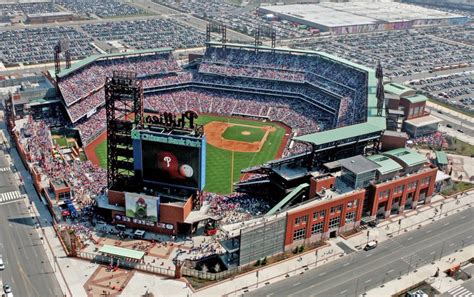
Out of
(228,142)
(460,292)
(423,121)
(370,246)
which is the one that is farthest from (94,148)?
(423,121)

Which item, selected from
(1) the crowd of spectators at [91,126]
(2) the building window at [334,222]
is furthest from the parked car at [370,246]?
(1) the crowd of spectators at [91,126]

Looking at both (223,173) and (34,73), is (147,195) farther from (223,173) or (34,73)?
(34,73)

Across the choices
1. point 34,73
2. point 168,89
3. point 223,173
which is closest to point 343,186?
point 223,173

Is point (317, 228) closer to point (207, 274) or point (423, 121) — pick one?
point (207, 274)

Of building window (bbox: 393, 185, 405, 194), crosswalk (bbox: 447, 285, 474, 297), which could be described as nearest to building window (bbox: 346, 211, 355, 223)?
building window (bbox: 393, 185, 405, 194)

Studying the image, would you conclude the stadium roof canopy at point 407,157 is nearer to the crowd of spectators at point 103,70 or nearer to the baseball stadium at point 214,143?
the baseball stadium at point 214,143

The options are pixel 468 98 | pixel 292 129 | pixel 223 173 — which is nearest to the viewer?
pixel 223 173

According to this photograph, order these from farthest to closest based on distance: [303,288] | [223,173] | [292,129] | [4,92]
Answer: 1. [4,92]
2. [292,129]
3. [223,173]
4. [303,288]
